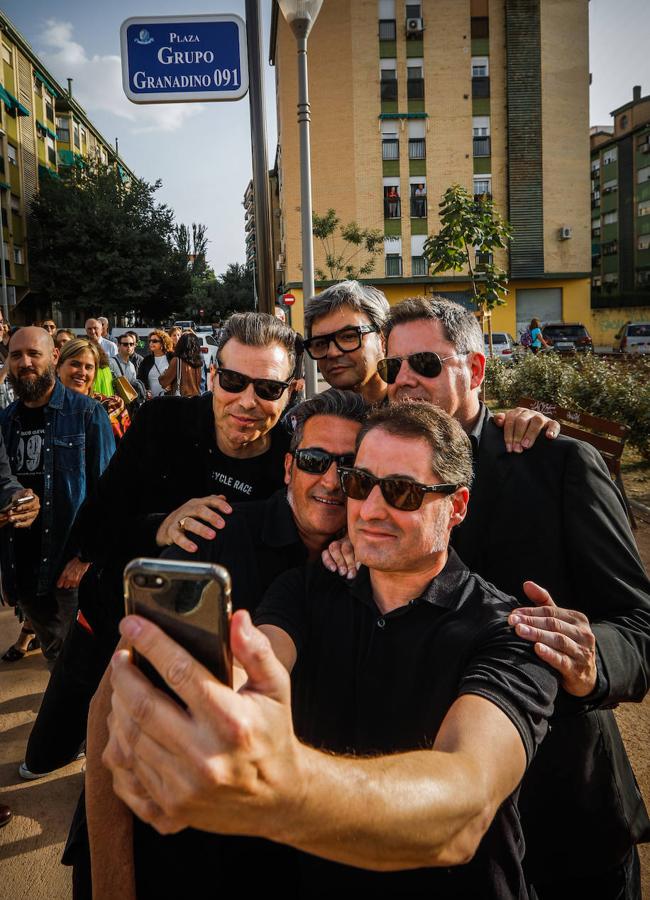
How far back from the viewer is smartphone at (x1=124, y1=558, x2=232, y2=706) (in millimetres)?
818

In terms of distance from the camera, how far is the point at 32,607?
156 inches

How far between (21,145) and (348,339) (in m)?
43.4

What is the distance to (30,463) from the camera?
4.11 meters

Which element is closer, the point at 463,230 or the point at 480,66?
the point at 463,230

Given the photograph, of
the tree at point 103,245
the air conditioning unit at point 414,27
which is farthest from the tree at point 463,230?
the air conditioning unit at point 414,27

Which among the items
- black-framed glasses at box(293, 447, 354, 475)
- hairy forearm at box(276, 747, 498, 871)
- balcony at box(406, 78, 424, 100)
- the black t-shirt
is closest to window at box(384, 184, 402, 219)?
balcony at box(406, 78, 424, 100)

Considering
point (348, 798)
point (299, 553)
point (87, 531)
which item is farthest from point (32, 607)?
point (348, 798)

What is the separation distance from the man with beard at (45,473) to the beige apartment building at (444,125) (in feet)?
103

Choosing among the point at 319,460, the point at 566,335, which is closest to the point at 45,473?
the point at 319,460

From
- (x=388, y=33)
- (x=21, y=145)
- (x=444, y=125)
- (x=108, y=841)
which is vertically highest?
(x=388, y=33)

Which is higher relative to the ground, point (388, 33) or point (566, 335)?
point (388, 33)

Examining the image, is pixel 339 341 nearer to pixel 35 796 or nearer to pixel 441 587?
pixel 441 587

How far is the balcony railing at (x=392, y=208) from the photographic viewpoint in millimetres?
35594

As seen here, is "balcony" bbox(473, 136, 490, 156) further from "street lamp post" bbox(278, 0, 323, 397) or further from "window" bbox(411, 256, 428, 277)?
"street lamp post" bbox(278, 0, 323, 397)
